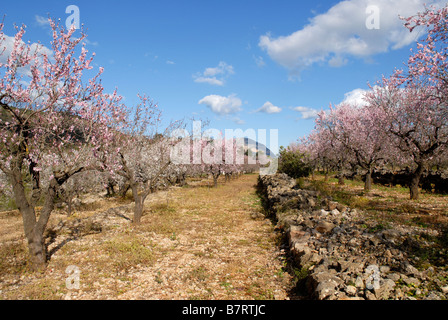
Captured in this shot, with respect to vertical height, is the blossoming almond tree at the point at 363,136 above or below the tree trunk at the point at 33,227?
above

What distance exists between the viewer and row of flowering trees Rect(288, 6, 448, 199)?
10250mm

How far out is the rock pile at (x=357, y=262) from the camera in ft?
16.6

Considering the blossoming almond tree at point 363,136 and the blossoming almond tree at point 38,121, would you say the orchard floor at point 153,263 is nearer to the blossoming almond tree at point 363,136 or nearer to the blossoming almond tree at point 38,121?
the blossoming almond tree at point 38,121

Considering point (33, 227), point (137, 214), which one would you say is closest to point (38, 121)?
point (33, 227)

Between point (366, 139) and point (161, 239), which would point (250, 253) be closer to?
point (161, 239)

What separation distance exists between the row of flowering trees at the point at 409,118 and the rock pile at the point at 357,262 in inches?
273

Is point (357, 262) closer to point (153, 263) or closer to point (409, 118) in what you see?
point (153, 263)

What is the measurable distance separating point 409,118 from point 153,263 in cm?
1965

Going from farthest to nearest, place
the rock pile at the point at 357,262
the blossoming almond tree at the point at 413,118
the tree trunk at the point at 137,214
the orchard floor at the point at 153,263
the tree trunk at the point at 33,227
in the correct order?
→ 1. the blossoming almond tree at the point at 413,118
2. the tree trunk at the point at 137,214
3. the tree trunk at the point at 33,227
4. the orchard floor at the point at 153,263
5. the rock pile at the point at 357,262

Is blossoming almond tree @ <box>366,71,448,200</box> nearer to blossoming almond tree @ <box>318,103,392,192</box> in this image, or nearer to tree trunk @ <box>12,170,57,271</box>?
blossoming almond tree @ <box>318,103,392,192</box>

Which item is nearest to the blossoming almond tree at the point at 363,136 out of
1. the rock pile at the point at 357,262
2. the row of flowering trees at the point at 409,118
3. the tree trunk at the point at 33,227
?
the row of flowering trees at the point at 409,118

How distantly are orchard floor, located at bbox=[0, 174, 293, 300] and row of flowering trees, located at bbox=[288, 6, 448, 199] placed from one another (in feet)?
32.0

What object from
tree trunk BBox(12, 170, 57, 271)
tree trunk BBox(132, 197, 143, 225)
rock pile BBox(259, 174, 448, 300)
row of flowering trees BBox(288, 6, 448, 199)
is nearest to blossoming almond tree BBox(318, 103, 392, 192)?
row of flowering trees BBox(288, 6, 448, 199)
